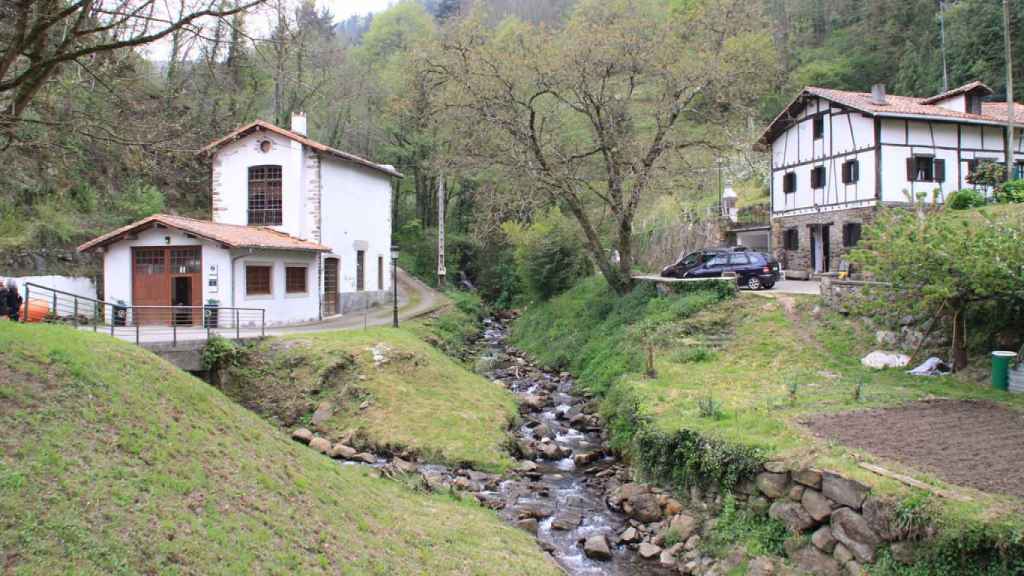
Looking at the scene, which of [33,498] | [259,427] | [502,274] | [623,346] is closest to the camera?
[33,498]

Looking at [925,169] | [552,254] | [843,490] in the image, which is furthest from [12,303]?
[925,169]

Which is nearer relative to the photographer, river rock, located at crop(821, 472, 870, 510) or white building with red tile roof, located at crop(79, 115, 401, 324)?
river rock, located at crop(821, 472, 870, 510)

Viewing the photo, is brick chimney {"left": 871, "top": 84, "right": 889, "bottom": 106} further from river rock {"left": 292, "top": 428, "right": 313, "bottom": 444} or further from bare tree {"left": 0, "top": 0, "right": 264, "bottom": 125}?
bare tree {"left": 0, "top": 0, "right": 264, "bottom": 125}

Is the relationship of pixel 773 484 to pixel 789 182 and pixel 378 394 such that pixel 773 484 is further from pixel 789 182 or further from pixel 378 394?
pixel 789 182

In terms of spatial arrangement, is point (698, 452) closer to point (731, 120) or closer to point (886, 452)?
point (886, 452)

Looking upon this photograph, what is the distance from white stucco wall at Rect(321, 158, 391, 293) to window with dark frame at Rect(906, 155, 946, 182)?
24.2 m

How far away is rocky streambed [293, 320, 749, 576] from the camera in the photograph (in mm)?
10414

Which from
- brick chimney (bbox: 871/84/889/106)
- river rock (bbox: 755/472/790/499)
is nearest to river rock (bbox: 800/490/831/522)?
river rock (bbox: 755/472/790/499)

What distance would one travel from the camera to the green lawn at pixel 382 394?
15.1m

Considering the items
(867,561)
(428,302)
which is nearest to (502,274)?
(428,302)

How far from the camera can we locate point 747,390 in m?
14.9

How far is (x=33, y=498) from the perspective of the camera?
621 centimetres

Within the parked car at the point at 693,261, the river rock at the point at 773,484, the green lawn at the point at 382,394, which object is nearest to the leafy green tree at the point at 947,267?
the river rock at the point at 773,484

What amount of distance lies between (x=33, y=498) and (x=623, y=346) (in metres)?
17.8
